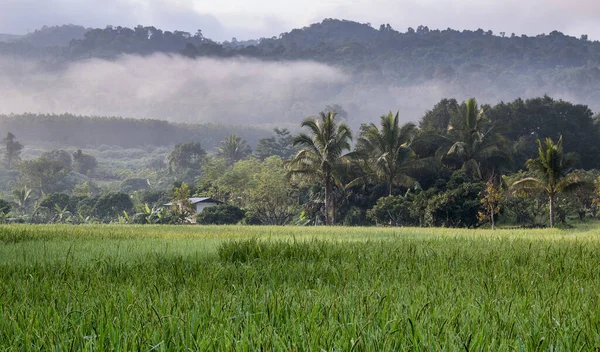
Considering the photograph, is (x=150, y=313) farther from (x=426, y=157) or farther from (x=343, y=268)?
(x=426, y=157)

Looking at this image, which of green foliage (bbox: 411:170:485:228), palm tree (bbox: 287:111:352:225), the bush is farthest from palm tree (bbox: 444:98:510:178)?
the bush

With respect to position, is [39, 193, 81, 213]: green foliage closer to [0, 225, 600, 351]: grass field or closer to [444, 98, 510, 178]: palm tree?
[444, 98, 510, 178]: palm tree

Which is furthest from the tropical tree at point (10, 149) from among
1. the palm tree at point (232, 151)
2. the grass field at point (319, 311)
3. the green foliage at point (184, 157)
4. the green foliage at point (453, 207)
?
the grass field at point (319, 311)

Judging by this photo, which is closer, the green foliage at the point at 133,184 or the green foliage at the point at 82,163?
the green foliage at the point at 133,184

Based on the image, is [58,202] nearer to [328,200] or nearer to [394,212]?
[328,200]

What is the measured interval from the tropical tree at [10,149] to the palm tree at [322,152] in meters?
122

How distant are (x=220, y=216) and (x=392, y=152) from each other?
1559cm

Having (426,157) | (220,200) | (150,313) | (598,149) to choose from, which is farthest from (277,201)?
(150,313)

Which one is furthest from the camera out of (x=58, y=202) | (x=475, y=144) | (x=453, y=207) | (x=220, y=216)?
(x=58, y=202)

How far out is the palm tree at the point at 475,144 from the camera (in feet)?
135

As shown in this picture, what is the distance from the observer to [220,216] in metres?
45.4

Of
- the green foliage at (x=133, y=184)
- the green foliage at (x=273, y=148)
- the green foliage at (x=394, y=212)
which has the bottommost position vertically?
the green foliage at (x=133, y=184)

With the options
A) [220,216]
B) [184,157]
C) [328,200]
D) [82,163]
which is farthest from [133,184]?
[328,200]

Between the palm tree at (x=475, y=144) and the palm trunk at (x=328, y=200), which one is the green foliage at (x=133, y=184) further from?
the palm tree at (x=475, y=144)
